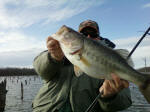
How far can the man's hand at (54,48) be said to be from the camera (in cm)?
423

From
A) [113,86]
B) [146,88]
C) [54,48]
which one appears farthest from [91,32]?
[146,88]

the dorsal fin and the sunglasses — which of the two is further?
the sunglasses

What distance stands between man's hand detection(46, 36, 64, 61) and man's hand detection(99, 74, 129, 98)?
1.25 m

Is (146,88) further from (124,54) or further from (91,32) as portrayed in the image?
(91,32)

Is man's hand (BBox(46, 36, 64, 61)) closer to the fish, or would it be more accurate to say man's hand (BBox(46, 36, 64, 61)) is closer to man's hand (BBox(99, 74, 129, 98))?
the fish

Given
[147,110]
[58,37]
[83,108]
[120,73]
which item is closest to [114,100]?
[83,108]

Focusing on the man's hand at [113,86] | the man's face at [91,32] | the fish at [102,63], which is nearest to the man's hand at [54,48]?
the fish at [102,63]

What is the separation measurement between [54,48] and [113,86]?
1583 mm

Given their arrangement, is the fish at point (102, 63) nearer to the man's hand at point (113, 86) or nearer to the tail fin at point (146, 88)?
the tail fin at point (146, 88)

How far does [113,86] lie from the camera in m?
4.26

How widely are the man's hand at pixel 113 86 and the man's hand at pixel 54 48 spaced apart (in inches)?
49.1

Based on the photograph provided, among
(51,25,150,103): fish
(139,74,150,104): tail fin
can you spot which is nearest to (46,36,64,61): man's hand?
(51,25,150,103): fish

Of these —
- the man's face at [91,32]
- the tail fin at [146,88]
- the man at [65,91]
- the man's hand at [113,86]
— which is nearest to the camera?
the tail fin at [146,88]

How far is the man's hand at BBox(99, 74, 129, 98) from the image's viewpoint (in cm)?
397
